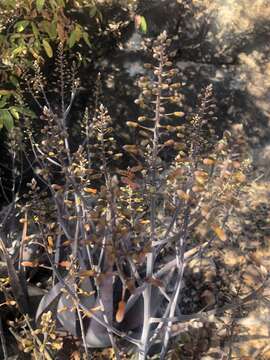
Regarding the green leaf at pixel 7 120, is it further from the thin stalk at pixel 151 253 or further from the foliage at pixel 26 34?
the thin stalk at pixel 151 253

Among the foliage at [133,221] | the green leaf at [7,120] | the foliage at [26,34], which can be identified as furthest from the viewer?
the foliage at [26,34]

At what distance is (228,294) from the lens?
2.76m

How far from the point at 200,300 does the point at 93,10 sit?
2349 mm

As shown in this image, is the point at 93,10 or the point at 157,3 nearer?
the point at 93,10

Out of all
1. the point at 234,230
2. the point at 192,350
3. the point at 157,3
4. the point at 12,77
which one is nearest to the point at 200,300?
the point at 192,350

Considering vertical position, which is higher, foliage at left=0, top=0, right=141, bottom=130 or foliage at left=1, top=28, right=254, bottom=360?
foliage at left=0, top=0, right=141, bottom=130

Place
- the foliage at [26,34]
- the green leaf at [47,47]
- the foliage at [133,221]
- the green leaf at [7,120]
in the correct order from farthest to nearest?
1. the green leaf at [47,47]
2. the foliage at [26,34]
3. the green leaf at [7,120]
4. the foliage at [133,221]

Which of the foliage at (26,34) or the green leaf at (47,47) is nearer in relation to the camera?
the foliage at (26,34)

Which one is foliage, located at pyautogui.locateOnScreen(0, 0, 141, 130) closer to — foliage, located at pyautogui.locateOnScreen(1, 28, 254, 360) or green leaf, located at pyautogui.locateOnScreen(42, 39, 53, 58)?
green leaf, located at pyautogui.locateOnScreen(42, 39, 53, 58)

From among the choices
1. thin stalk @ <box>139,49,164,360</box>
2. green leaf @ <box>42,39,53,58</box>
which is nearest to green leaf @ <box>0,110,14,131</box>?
green leaf @ <box>42,39,53,58</box>

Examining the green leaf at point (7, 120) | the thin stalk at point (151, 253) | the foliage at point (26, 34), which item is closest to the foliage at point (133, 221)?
the thin stalk at point (151, 253)

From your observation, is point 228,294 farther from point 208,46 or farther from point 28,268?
point 208,46

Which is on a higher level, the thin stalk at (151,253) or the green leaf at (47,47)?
the green leaf at (47,47)

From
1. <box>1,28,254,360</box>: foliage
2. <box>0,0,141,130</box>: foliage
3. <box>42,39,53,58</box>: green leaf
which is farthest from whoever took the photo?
<box>42,39,53,58</box>: green leaf
